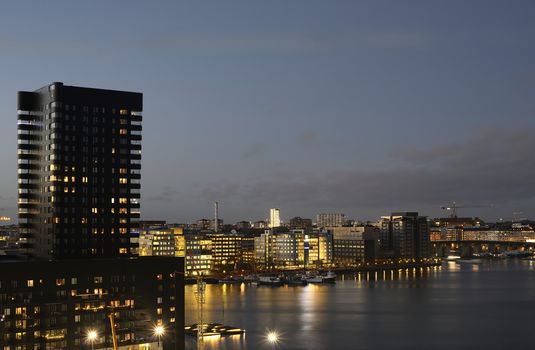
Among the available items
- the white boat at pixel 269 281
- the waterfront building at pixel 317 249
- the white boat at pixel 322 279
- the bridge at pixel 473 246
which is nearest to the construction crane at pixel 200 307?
the white boat at pixel 269 281

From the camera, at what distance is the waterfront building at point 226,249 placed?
2859 inches

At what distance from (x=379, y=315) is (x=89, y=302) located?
51.2 feet

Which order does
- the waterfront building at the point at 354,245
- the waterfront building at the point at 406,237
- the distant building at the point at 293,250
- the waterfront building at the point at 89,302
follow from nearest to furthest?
the waterfront building at the point at 89,302, the distant building at the point at 293,250, the waterfront building at the point at 354,245, the waterfront building at the point at 406,237

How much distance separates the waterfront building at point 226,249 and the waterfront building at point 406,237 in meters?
22.5

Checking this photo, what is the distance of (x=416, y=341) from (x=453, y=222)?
153 meters

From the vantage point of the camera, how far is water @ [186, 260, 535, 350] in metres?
25.5

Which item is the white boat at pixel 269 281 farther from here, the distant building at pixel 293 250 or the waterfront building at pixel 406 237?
the waterfront building at pixel 406 237

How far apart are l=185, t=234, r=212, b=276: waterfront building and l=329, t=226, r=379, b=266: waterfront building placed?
21.0 metres

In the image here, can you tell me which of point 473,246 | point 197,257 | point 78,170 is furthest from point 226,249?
point 473,246

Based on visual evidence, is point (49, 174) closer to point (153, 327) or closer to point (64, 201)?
point (64, 201)

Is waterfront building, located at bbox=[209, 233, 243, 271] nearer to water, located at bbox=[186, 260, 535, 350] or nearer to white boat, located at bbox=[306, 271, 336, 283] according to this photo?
white boat, located at bbox=[306, 271, 336, 283]

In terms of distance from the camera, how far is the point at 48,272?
21.4 m

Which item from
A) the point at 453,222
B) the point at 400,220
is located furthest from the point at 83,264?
the point at 453,222

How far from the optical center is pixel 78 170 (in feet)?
89.6
